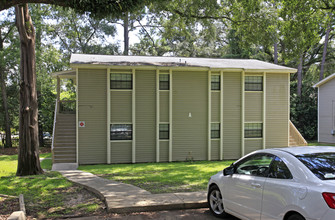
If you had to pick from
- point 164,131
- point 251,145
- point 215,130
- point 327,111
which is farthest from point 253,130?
point 327,111

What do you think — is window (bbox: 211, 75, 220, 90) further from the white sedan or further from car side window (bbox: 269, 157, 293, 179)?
car side window (bbox: 269, 157, 293, 179)

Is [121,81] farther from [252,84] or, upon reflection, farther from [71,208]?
[71,208]

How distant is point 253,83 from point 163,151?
23.4 feet

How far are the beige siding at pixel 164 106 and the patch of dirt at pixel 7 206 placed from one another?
1131 centimetres

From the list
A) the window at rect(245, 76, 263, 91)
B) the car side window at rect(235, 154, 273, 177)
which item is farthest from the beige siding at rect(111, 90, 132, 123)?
the car side window at rect(235, 154, 273, 177)

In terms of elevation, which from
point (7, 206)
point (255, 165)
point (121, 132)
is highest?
point (255, 165)

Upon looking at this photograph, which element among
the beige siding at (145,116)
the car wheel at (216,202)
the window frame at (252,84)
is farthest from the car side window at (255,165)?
the window frame at (252,84)

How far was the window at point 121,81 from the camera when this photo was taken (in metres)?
17.3

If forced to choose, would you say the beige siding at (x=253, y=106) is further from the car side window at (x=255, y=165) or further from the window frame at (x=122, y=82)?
the car side window at (x=255, y=165)

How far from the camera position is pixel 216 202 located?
20.3ft

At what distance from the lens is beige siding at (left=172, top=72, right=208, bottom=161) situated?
1798 centimetres

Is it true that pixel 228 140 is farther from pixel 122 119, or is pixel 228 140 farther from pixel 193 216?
pixel 193 216

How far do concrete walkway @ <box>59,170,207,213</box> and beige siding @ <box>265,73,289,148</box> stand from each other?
12.7m

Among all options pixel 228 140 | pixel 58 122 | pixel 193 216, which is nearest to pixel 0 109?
pixel 58 122
